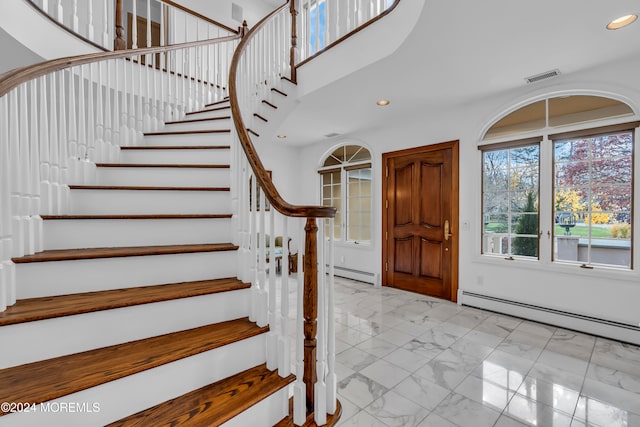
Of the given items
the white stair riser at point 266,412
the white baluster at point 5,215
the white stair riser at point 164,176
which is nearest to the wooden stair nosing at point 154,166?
the white stair riser at point 164,176

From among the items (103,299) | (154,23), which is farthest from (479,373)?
(154,23)

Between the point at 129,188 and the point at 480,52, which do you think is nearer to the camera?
the point at 129,188

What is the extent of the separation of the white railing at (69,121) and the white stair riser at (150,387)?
513 mm

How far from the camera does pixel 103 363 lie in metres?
1.13

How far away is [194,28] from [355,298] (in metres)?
4.81

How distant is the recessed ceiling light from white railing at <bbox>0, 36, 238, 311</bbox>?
3385 mm

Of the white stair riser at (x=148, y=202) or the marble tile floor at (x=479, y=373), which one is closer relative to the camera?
the marble tile floor at (x=479, y=373)

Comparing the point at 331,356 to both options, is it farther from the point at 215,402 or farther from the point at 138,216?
the point at 138,216

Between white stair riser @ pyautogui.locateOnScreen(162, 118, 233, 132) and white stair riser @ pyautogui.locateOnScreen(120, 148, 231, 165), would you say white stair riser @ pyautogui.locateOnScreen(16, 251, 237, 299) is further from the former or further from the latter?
white stair riser @ pyautogui.locateOnScreen(162, 118, 233, 132)

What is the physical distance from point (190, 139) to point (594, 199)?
3887 millimetres

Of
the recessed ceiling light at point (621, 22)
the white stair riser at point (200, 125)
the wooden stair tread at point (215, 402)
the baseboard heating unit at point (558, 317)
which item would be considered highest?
the recessed ceiling light at point (621, 22)

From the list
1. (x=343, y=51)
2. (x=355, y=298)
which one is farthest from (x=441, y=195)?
(x=343, y=51)

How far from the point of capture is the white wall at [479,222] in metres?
2.64

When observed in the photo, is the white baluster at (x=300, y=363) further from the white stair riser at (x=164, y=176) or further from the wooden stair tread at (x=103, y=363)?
the white stair riser at (x=164, y=176)
